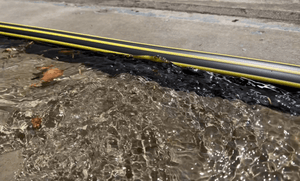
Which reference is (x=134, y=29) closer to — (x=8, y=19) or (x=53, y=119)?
(x=53, y=119)

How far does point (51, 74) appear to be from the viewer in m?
1.91

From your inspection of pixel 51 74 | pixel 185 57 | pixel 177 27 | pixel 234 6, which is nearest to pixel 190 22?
pixel 177 27

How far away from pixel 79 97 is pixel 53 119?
26 centimetres

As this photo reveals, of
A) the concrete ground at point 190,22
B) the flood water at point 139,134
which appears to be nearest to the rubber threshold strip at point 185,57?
the flood water at point 139,134

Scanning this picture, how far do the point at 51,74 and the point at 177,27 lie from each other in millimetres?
1487

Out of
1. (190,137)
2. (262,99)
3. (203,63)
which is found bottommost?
(190,137)

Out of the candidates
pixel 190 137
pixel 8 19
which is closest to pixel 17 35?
pixel 8 19

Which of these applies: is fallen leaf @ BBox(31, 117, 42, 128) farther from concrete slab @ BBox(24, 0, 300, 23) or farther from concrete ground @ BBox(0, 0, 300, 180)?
concrete slab @ BBox(24, 0, 300, 23)

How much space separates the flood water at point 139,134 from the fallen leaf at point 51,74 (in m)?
0.09

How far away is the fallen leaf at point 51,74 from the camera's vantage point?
186 cm

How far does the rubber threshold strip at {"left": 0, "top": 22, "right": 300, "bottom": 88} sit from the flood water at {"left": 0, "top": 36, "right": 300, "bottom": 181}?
0.80ft

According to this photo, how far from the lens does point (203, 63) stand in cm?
165

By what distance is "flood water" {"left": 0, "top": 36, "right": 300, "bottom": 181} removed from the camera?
1.16 meters

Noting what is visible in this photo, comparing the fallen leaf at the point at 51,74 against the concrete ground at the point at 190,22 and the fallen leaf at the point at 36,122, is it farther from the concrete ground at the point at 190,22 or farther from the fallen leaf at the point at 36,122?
the concrete ground at the point at 190,22
